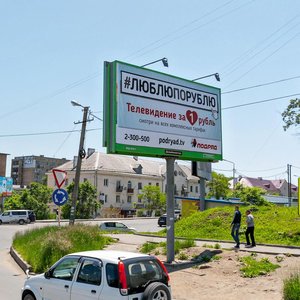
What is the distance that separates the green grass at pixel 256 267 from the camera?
12.6 meters

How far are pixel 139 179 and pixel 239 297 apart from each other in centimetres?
7600

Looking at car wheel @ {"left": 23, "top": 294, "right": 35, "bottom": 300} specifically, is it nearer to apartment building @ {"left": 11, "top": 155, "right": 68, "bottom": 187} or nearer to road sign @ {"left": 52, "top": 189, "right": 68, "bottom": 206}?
road sign @ {"left": 52, "top": 189, "right": 68, "bottom": 206}

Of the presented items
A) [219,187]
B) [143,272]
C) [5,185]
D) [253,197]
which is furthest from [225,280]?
[219,187]

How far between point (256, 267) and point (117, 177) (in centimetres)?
6925

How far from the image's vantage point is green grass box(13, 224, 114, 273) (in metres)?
14.7

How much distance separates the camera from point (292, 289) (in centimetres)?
879

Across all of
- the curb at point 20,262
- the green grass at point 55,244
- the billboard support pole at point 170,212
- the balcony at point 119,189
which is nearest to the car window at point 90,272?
the green grass at point 55,244

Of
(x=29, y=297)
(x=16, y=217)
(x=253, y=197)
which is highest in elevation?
(x=253, y=197)

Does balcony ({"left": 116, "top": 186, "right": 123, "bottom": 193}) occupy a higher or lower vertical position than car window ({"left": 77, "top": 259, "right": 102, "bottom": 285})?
higher

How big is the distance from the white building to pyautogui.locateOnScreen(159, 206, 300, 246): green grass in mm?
52321

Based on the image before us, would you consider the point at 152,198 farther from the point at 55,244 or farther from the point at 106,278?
the point at 106,278

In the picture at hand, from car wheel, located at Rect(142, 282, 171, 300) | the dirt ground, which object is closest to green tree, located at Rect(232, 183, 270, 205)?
the dirt ground

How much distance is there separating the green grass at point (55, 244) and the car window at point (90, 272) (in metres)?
6.86

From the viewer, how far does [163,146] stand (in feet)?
51.3
